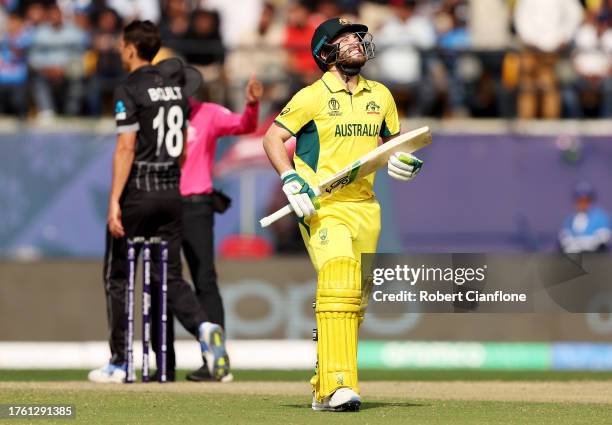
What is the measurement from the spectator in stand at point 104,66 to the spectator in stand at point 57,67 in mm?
149

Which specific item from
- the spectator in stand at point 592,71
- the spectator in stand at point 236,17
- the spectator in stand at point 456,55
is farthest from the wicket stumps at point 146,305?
the spectator in stand at point 592,71

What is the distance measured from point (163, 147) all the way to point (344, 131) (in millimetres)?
2343

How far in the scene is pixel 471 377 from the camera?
12.2m

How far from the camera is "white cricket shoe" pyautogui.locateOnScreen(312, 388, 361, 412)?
801 centimetres

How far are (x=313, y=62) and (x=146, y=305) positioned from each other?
21.6ft

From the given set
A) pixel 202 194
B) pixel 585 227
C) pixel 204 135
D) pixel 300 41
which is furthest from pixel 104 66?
pixel 202 194

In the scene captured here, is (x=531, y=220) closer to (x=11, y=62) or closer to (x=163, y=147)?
(x=11, y=62)

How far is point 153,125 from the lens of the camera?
1030cm

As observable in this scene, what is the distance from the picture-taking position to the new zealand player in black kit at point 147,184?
1023 cm

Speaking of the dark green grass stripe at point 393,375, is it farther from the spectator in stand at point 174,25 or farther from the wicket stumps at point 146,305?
the spectator in stand at point 174,25

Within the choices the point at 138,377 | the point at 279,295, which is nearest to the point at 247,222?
the point at 279,295

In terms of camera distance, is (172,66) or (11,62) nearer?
(172,66)

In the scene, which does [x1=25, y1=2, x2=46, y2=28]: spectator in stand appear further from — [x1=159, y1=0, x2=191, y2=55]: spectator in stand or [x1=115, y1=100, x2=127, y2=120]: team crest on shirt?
[x1=115, y1=100, x2=127, y2=120]: team crest on shirt

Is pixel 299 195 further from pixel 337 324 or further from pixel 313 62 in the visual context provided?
pixel 313 62
